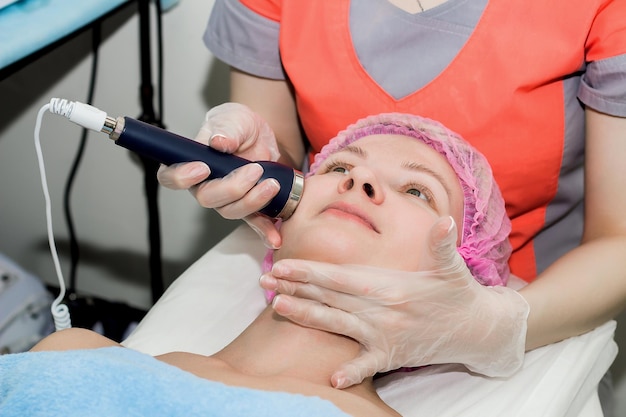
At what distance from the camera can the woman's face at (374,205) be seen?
95cm

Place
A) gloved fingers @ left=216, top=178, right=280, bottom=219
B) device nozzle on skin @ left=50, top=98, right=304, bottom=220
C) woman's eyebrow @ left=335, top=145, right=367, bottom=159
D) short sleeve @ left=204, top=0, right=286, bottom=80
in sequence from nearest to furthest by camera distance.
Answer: device nozzle on skin @ left=50, top=98, right=304, bottom=220, gloved fingers @ left=216, top=178, right=280, bottom=219, woman's eyebrow @ left=335, top=145, right=367, bottom=159, short sleeve @ left=204, top=0, right=286, bottom=80

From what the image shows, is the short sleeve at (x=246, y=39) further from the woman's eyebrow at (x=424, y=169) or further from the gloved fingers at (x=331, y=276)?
the gloved fingers at (x=331, y=276)

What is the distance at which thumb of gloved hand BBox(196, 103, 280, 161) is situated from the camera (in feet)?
3.60

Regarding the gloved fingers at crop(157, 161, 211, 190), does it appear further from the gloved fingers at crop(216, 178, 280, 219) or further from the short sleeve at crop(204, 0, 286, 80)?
the short sleeve at crop(204, 0, 286, 80)

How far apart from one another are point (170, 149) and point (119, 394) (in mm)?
321

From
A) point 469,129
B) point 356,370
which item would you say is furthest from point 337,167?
point 356,370

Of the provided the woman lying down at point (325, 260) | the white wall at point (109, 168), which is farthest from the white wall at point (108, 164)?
the woman lying down at point (325, 260)

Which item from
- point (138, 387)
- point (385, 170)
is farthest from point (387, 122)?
point (138, 387)

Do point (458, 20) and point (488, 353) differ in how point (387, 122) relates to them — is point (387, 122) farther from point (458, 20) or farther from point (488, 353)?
point (488, 353)

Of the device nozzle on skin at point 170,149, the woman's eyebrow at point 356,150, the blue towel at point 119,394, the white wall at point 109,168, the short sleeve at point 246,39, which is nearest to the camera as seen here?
the blue towel at point 119,394

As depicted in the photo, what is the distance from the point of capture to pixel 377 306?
3.02ft

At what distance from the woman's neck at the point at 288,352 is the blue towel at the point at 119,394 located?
0.16 meters

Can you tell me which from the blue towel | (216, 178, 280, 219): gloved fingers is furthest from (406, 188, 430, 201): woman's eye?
the blue towel

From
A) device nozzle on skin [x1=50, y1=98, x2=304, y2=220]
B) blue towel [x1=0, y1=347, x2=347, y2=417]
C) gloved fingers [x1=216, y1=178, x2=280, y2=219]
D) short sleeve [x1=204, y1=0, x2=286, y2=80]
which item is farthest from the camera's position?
short sleeve [x1=204, y1=0, x2=286, y2=80]
